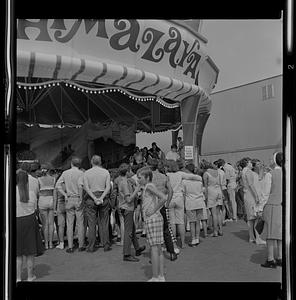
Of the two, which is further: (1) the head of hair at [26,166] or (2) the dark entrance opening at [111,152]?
(2) the dark entrance opening at [111,152]

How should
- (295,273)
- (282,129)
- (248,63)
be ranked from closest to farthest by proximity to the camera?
(295,273) → (282,129) → (248,63)

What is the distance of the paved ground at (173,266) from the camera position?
390 centimetres

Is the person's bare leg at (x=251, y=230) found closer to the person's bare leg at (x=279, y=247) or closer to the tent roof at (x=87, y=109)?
the person's bare leg at (x=279, y=247)

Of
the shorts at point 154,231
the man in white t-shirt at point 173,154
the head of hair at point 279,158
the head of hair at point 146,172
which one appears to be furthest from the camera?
the man in white t-shirt at point 173,154

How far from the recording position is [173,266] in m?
3.94

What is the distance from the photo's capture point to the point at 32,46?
3814 mm

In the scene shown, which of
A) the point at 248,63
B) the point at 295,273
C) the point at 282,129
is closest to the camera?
the point at 295,273

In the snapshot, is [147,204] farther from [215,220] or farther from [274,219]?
[274,219]

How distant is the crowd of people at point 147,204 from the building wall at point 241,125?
103 mm

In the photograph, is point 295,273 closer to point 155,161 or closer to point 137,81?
point 155,161

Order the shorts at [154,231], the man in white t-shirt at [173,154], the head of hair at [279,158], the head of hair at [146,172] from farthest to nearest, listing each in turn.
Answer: the man in white t-shirt at [173,154] → the head of hair at [146,172] → the shorts at [154,231] → the head of hair at [279,158]

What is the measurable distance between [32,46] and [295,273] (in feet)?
9.45

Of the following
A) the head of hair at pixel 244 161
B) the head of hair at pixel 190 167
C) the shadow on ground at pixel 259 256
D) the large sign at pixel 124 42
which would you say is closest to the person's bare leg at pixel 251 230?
the shadow on ground at pixel 259 256
